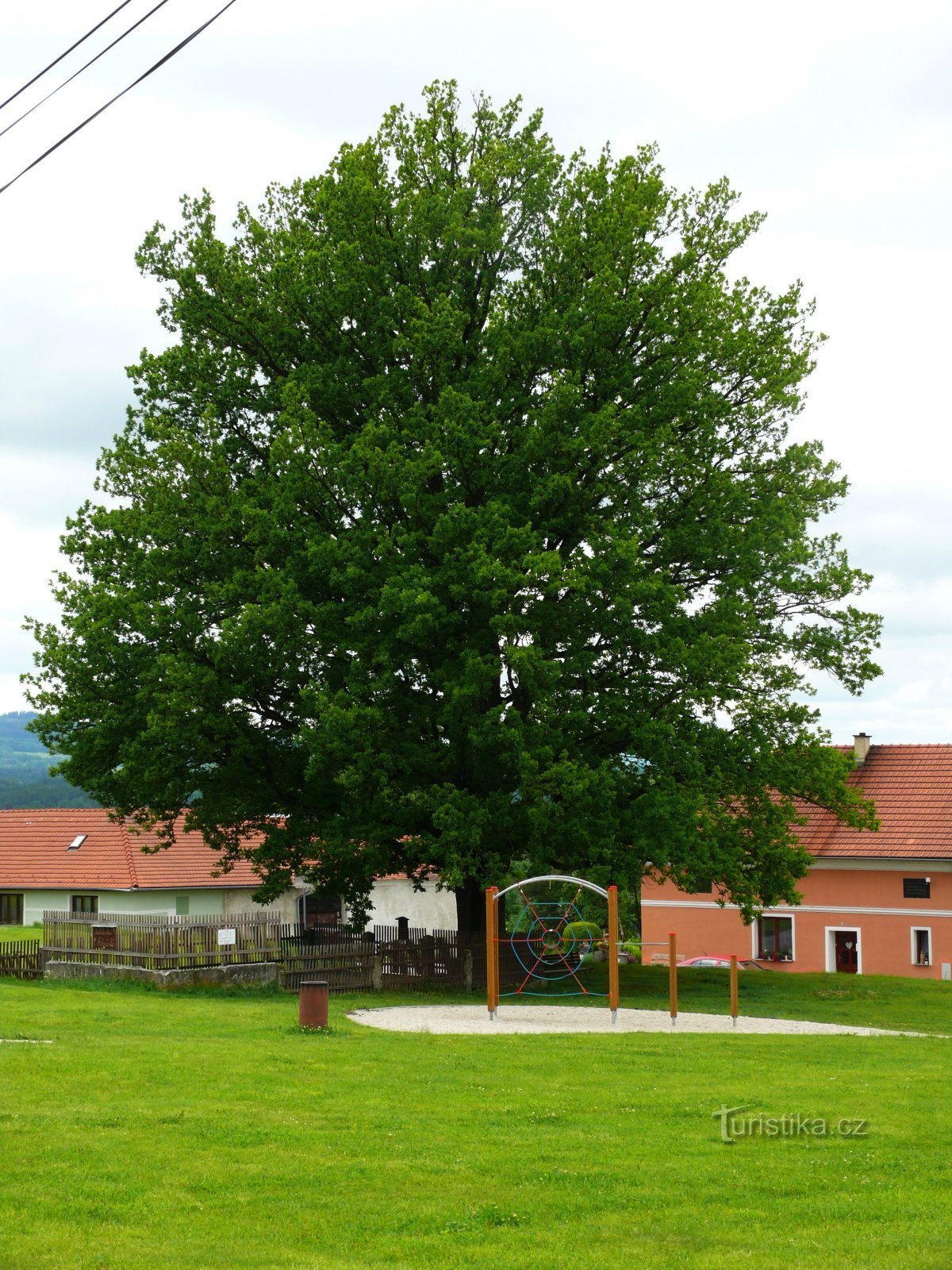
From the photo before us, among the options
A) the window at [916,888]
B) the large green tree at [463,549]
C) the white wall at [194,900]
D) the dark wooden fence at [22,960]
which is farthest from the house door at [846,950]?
the dark wooden fence at [22,960]

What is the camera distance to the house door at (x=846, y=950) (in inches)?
1799

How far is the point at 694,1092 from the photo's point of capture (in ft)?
45.1

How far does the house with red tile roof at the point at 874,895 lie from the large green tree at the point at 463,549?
15867mm

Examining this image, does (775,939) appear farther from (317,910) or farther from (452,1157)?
(452,1157)

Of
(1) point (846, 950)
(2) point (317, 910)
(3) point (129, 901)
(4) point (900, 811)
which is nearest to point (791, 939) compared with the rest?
(1) point (846, 950)

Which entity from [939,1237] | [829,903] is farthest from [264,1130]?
[829,903]

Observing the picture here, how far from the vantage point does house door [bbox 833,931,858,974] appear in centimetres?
4570

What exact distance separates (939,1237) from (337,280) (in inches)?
983

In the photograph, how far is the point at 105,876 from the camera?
170ft

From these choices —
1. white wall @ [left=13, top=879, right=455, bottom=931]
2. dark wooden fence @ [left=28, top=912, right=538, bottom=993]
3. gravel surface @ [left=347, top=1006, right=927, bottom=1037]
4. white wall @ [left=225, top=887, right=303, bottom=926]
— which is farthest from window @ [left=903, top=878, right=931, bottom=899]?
white wall @ [left=225, top=887, right=303, bottom=926]

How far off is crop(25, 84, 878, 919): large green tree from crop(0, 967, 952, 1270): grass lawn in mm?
9713

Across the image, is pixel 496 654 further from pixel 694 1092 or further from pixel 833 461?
pixel 694 1092

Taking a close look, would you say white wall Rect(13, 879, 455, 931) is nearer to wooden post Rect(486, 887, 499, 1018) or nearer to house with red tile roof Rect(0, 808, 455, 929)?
house with red tile roof Rect(0, 808, 455, 929)

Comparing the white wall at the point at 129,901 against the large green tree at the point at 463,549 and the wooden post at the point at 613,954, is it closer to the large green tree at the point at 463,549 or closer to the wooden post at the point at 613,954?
the large green tree at the point at 463,549
